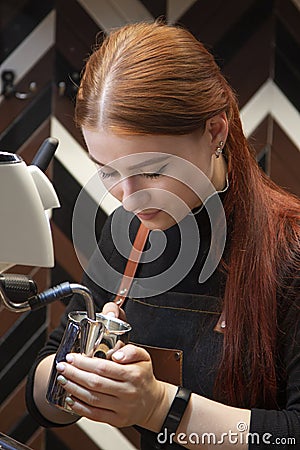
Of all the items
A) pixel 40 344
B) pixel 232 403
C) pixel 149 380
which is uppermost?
pixel 149 380

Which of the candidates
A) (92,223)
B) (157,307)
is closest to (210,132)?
(157,307)

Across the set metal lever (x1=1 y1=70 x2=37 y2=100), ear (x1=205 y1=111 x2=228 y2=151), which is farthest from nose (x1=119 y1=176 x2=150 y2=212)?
metal lever (x1=1 y1=70 x2=37 y2=100)

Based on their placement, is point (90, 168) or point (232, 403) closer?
point (232, 403)

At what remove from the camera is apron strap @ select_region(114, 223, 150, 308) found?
134cm

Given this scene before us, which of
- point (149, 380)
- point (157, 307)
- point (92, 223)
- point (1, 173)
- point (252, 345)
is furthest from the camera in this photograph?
point (92, 223)

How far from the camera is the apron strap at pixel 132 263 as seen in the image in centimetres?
134

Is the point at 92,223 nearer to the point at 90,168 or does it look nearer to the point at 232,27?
the point at 90,168

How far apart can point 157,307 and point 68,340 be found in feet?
0.80

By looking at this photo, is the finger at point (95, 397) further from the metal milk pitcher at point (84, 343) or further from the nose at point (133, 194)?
the nose at point (133, 194)

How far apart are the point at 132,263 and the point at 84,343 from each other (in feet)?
0.94

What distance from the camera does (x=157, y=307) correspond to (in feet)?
4.30

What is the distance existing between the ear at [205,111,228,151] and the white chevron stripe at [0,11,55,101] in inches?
42.9

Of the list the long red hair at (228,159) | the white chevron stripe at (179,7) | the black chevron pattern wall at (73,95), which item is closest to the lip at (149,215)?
the long red hair at (228,159)

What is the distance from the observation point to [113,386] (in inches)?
41.3
